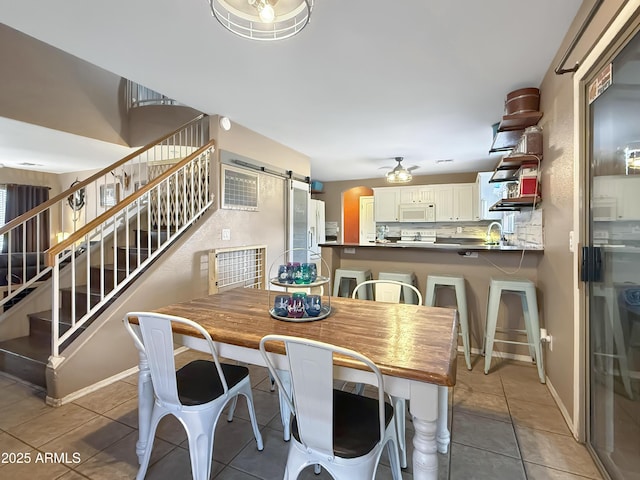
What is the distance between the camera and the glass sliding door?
1.23m

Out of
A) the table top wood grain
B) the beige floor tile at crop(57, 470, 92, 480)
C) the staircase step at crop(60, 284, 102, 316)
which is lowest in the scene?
the beige floor tile at crop(57, 470, 92, 480)

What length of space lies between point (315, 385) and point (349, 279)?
2410 millimetres

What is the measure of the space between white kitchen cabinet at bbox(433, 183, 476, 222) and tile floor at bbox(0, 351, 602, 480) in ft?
13.5

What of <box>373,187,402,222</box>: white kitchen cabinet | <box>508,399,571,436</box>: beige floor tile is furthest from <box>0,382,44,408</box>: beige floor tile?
<box>373,187,402,222</box>: white kitchen cabinet

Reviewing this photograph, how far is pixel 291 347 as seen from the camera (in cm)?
103

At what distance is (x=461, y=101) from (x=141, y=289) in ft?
10.9

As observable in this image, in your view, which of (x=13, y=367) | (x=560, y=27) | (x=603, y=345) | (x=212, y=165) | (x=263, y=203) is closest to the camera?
(x=603, y=345)

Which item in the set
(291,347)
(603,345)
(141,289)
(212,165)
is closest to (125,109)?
(212,165)

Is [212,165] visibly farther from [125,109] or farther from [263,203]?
[125,109]

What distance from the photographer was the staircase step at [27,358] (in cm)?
232

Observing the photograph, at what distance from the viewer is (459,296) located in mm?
2795

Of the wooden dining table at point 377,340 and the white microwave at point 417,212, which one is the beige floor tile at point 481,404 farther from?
the white microwave at point 417,212

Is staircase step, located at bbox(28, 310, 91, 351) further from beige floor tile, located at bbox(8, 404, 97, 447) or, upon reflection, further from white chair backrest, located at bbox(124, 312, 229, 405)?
white chair backrest, located at bbox(124, 312, 229, 405)

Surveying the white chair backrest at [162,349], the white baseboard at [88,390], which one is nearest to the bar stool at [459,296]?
the white chair backrest at [162,349]
